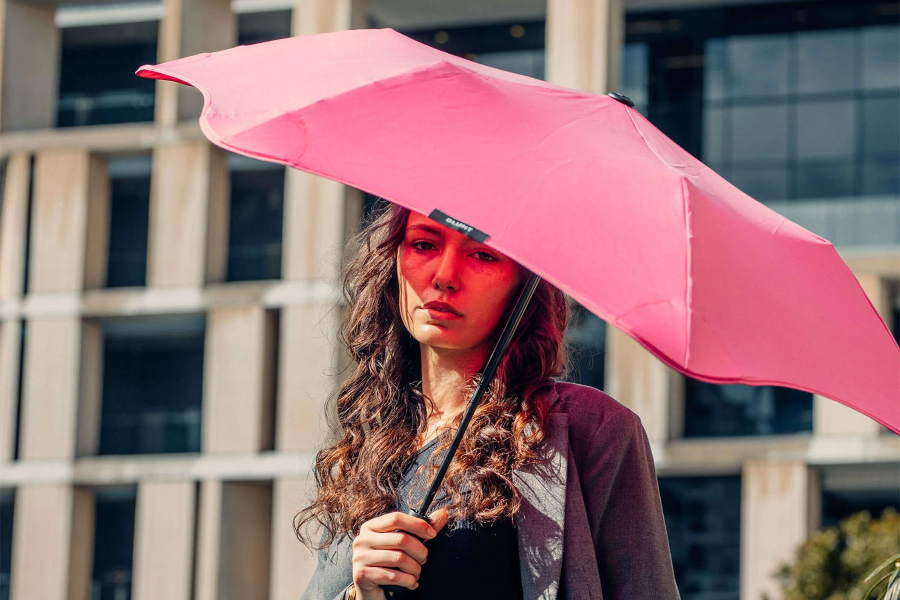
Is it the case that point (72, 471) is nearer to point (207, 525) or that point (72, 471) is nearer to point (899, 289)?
point (207, 525)

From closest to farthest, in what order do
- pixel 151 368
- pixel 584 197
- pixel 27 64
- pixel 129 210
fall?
pixel 584 197 < pixel 27 64 < pixel 151 368 < pixel 129 210

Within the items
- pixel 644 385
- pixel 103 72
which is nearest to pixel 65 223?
pixel 103 72

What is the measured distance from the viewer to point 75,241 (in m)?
26.2

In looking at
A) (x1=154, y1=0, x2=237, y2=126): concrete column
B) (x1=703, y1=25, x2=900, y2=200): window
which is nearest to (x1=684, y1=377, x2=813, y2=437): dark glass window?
(x1=703, y1=25, x2=900, y2=200): window

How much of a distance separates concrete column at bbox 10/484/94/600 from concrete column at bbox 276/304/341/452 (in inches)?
155

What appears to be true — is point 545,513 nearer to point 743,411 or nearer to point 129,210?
point 743,411

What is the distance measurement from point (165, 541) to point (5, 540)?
4.49 meters

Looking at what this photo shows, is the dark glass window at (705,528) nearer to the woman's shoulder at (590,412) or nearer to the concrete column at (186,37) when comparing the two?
the concrete column at (186,37)

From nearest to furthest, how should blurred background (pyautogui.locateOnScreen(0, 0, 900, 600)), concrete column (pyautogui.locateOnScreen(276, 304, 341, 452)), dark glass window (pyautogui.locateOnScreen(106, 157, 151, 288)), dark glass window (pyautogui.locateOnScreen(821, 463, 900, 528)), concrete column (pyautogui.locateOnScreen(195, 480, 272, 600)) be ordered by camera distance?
blurred background (pyautogui.locateOnScreen(0, 0, 900, 600)) → dark glass window (pyautogui.locateOnScreen(821, 463, 900, 528)) → concrete column (pyautogui.locateOnScreen(276, 304, 341, 452)) → concrete column (pyautogui.locateOnScreen(195, 480, 272, 600)) → dark glass window (pyautogui.locateOnScreen(106, 157, 151, 288))

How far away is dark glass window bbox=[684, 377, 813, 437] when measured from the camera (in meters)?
23.3

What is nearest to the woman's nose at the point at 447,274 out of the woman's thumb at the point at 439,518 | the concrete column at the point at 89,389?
the woman's thumb at the point at 439,518

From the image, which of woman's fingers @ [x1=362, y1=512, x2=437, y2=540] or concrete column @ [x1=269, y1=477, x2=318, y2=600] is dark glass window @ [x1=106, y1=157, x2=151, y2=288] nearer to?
concrete column @ [x1=269, y1=477, x2=318, y2=600]

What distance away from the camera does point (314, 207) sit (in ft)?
79.7

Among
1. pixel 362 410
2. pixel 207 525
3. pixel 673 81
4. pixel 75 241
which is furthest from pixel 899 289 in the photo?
pixel 362 410
